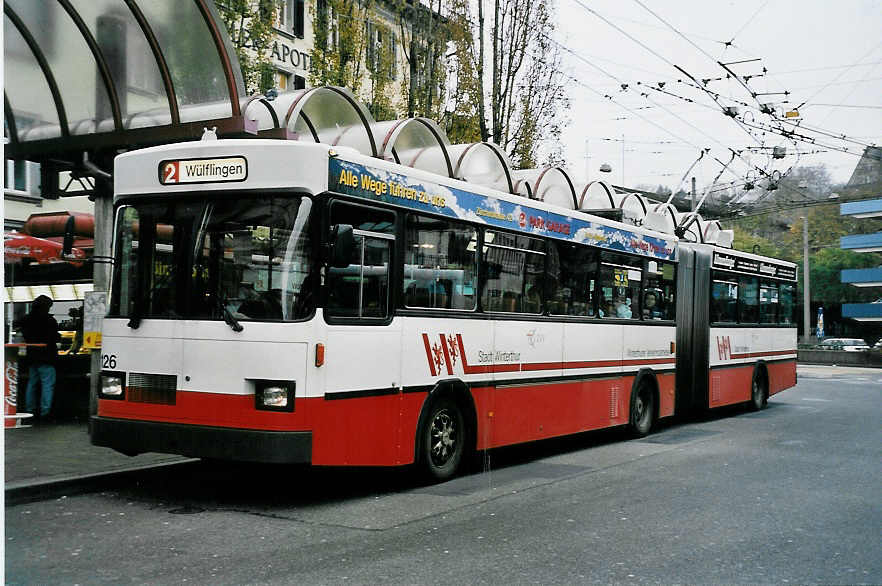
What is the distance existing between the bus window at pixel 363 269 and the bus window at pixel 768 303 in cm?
1304

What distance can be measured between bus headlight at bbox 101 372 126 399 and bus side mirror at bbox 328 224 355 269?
219 centimetres

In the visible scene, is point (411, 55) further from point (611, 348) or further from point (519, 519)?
point (519, 519)

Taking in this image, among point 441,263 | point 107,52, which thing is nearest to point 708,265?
point 441,263

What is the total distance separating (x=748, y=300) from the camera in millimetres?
19438

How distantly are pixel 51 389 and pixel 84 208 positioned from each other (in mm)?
14046

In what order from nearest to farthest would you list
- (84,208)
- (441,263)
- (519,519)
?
(519,519) → (441,263) → (84,208)

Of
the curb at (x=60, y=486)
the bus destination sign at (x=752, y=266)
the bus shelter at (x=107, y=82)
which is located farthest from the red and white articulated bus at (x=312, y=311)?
the bus destination sign at (x=752, y=266)

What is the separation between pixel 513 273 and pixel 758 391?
1088 cm

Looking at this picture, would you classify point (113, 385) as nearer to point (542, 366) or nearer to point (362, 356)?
point (362, 356)

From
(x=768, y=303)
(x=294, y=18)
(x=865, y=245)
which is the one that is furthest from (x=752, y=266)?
(x=865, y=245)

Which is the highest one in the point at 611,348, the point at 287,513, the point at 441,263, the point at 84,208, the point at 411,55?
the point at 411,55

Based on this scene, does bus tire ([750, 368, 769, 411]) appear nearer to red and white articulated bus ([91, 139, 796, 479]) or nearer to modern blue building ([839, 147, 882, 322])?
red and white articulated bus ([91, 139, 796, 479])

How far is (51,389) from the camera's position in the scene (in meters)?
14.2

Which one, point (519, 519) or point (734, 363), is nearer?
Result: point (519, 519)
